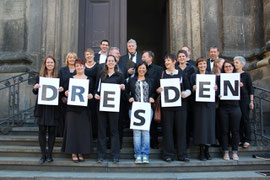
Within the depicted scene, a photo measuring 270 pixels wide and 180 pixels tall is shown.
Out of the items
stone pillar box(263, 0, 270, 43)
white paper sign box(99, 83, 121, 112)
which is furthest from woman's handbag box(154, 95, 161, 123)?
stone pillar box(263, 0, 270, 43)

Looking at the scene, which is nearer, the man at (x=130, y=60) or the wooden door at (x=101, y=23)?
the man at (x=130, y=60)

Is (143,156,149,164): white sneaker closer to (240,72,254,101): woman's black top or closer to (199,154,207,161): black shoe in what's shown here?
(199,154,207,161): black shoe

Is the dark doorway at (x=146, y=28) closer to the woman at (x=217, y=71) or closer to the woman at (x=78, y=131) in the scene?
the woman at (x=217, y=71)

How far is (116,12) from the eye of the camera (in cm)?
754

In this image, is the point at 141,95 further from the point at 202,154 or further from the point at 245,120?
the point at 245,120

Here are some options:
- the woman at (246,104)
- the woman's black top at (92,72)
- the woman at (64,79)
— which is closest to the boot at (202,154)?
the woman at (246,104)

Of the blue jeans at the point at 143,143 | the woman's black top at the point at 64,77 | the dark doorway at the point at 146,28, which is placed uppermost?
the dark doorway at the point at 146,28

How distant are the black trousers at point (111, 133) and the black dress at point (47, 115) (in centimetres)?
73

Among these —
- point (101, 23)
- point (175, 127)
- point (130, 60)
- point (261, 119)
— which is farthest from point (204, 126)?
point (101, 23)

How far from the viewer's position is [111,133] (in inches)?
173

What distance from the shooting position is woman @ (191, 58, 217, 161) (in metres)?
4.44

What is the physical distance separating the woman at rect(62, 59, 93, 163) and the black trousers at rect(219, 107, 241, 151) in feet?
7.41

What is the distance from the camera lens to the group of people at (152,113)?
438cm

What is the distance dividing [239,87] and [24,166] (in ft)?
12.7
